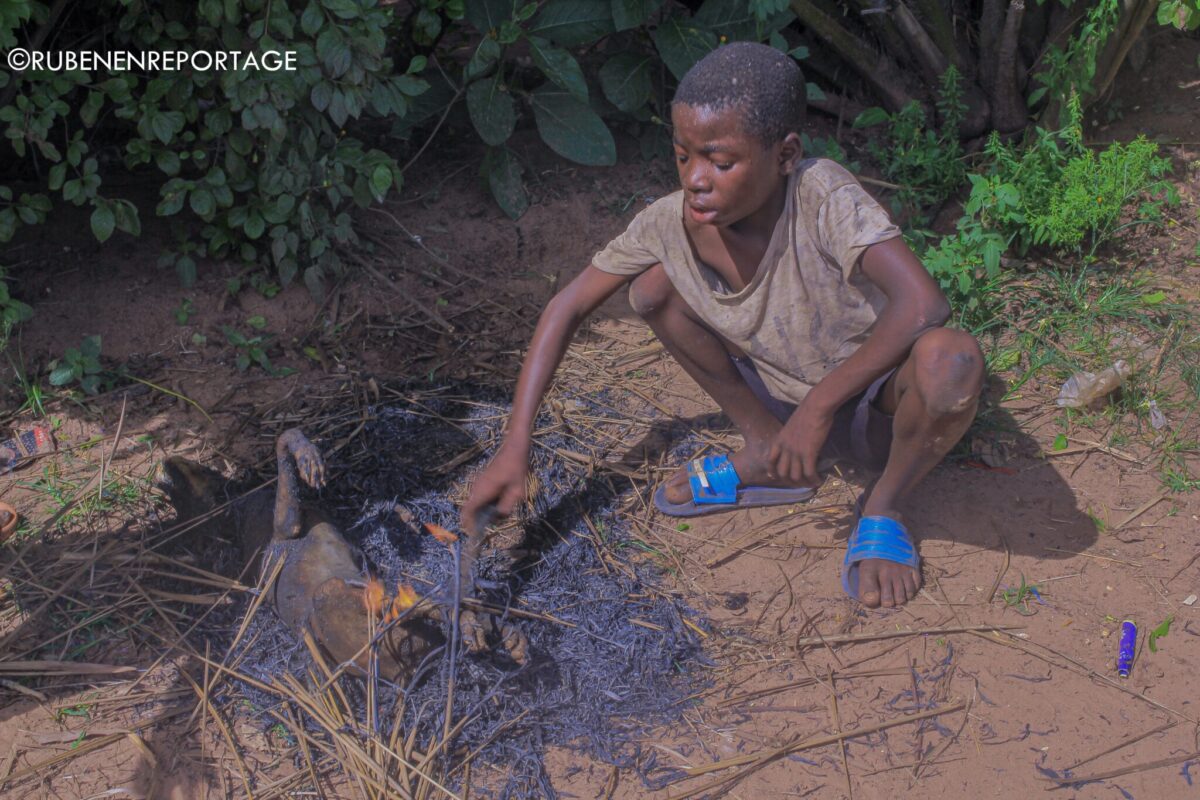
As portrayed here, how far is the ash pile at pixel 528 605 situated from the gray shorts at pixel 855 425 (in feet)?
1.78

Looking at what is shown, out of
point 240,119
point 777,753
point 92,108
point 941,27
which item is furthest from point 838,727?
point 941,27

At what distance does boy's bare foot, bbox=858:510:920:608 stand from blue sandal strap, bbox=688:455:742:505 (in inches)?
19.0

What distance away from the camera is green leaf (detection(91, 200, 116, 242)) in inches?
138

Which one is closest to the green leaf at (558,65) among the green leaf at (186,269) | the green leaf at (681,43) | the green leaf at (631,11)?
the green leaf at (631,11)

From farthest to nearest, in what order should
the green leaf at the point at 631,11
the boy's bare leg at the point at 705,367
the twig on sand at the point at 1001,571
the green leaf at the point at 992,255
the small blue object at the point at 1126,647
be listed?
the green leaf at the point at 631,11, the green leaf at the point at 992,255, the boy's bare leg at the point at 705,367, the twig on sand at the point at 1001,571, the small blue object at the point at 1126,647

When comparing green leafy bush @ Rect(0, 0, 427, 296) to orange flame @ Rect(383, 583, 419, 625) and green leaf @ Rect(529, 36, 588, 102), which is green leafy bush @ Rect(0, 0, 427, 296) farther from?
orange flame @ Rect(383, 583, 419, 625)

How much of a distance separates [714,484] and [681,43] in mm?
2100

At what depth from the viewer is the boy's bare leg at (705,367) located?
9.21ft

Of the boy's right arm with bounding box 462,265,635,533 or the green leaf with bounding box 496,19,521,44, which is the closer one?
the boy's right arm with bounding box 462,265,635,533

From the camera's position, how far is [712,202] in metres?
2.40

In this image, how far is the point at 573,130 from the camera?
13.6 feet

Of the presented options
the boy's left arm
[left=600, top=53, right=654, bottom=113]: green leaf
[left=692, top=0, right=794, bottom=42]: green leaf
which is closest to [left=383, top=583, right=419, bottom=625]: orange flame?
the boy's left arm

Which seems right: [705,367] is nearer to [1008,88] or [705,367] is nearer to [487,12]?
[487,12]

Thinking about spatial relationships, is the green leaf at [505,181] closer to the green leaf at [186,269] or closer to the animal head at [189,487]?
the green leaf at [186,269]
